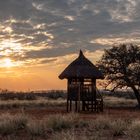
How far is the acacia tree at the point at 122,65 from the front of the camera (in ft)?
143

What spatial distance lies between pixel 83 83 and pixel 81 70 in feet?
3.65

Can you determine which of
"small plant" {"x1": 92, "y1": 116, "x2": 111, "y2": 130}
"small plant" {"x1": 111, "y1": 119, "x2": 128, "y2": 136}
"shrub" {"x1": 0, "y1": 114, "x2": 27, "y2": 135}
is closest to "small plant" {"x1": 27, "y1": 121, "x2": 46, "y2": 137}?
"shrub" {"x1": 0, "y1": 114, "x2": 27, "y2": 135}

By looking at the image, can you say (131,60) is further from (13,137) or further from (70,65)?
(13,137)

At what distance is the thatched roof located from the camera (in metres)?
35.8

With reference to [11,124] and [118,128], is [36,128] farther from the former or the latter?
[118,128]

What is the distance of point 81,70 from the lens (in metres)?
36.0

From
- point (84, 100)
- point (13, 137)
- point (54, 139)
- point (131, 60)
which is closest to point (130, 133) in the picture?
point (54, 139)

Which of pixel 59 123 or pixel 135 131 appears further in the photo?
pixel 59 123

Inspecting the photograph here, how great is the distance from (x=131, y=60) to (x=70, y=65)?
9.02 metres

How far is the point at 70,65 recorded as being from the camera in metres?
37.2

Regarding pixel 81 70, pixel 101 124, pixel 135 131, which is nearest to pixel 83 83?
pixel 81 70

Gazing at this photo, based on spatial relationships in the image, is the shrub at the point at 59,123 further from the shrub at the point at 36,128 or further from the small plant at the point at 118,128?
the small plant at the point at 118,128

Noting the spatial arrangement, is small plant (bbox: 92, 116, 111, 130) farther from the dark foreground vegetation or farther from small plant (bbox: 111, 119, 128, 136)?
small plant (bbox: 111, 119, 128, 136)

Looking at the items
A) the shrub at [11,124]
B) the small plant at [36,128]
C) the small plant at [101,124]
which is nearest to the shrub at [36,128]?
the small plant at [36,128]
